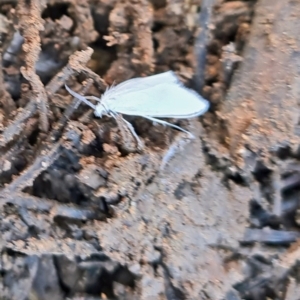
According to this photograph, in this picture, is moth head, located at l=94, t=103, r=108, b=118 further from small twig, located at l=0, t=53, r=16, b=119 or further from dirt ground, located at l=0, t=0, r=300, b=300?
small twig, located at l=0, t=53, r=16, b=119

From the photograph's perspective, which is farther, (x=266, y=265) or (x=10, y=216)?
(x=266, y=265)

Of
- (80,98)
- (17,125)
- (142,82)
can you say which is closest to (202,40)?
(142,82)

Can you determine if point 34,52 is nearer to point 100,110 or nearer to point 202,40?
point 100,110

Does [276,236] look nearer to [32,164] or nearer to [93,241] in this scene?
[93,241]

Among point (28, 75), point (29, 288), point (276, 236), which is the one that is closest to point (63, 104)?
point (28, 75)

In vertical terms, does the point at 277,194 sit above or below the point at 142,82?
below

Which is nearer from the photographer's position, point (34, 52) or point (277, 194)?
point (34, 52)

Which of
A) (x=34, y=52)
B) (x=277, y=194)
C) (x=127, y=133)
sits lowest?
(x=277, y=194)
